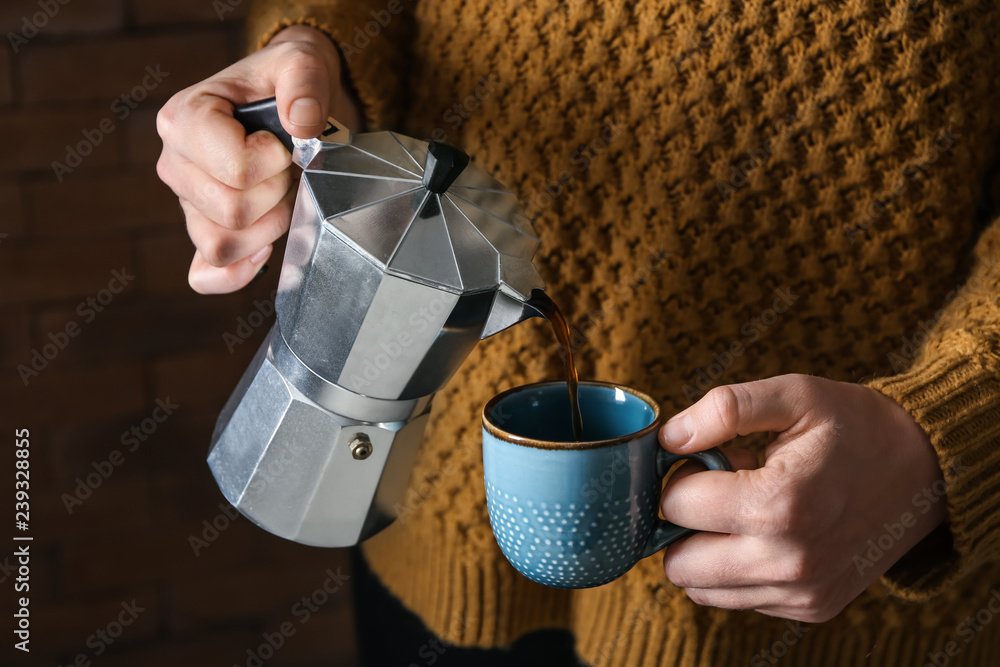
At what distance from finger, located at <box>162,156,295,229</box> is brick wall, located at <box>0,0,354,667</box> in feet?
1.85

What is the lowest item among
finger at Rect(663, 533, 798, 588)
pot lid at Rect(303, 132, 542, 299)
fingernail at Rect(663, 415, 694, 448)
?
finger at Rect(663, 533, 798, 588)

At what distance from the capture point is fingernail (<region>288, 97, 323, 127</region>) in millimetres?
427

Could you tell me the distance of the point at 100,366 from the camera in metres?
1.04

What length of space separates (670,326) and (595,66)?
20 centimetres

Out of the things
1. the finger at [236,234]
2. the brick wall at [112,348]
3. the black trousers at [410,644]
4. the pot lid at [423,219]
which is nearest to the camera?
the pot lid at [423,219]

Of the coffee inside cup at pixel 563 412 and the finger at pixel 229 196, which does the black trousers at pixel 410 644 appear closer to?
the coffee inside cup at pixel 563 412

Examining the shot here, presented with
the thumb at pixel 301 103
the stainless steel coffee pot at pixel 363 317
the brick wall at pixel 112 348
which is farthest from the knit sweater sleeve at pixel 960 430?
the brick wall at pixel 112 348

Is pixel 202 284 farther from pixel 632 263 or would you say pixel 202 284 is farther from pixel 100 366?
pixel 100 366

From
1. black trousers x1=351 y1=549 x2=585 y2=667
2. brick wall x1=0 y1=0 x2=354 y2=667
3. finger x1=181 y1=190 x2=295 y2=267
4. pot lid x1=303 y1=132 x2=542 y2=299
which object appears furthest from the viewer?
brick wall x1=0 y1=0 x2=354 y2=667

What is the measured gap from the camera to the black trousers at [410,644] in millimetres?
699

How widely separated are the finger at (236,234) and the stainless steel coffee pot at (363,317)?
7 cm

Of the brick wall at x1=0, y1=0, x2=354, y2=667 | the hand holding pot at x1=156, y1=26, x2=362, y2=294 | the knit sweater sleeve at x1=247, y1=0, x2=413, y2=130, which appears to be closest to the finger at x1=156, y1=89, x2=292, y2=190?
the hand holding pot at x1=156, y1=26, x2=362, y2=294

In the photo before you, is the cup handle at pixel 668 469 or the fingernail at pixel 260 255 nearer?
the cup handle at pixel 668 469

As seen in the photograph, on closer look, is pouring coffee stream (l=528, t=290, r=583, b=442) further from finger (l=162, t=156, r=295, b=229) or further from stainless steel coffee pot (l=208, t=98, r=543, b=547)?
finger (l=162, t=156, r=295, b=229)
